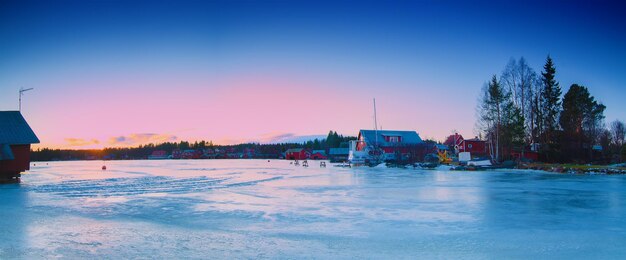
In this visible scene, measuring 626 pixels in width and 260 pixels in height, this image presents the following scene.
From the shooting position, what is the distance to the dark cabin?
27078mm

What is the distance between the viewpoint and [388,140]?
232 feet

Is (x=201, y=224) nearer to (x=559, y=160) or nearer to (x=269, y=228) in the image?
(x=269, y=228)

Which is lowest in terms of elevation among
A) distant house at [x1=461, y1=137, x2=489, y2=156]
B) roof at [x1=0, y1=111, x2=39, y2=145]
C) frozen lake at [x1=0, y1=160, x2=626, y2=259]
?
frozen lake at [x1=0, y1=160, x2=626, y2=259]

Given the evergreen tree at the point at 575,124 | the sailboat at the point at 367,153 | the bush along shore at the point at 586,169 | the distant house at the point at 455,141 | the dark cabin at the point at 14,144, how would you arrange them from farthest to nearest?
the distant house at the point at 455,141 → the sailboat at the point at 367,153 → the evergreen tree at the point at 575,124 → the bush along shore at the point at 586,169 → the dark cabin at the point at 14,144

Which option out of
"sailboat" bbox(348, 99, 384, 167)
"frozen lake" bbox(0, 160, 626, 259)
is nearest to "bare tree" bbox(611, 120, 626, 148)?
"sailboat" bbox(348, 99, 384, 167)

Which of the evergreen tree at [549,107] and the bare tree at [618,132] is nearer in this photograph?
the evergreen tree at [549,107]

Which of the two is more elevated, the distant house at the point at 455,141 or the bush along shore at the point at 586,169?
the distant house at the point at 455,141

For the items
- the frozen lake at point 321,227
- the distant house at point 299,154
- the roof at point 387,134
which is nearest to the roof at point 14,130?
the frozen lake at point 321,227

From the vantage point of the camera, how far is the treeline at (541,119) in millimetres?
38812

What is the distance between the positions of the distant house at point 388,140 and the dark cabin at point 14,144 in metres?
45.8

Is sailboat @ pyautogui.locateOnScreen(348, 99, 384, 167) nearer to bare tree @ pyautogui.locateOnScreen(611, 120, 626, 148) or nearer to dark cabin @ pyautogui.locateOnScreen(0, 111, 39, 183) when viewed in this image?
bare tree @ pyautogui.locateOnScreen(611, 120, 626, 148)

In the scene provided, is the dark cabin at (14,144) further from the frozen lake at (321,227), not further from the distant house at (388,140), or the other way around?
the distant house at (388,140)

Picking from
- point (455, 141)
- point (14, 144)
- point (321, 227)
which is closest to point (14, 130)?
point (14, 144)

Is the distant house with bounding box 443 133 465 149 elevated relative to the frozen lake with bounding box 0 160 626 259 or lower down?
elevated
